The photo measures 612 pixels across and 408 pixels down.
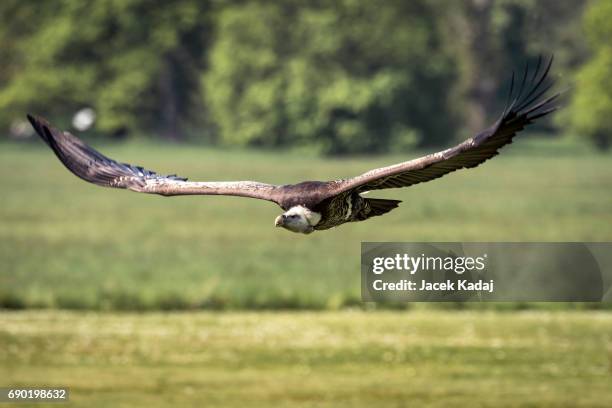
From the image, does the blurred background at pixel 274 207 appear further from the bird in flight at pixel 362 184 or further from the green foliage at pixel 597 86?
the bird in flight at pixel 362 184

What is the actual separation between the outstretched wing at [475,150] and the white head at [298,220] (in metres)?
0.17

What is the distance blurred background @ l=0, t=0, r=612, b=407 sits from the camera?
81.7 ft

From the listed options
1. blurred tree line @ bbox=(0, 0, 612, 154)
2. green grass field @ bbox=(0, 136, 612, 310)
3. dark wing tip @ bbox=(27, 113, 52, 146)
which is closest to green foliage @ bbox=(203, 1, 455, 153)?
blurred tree line @ bbox=(0, 0, 612, 154)

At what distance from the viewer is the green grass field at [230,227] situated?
3209 centimetres

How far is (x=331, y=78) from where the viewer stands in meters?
64.4

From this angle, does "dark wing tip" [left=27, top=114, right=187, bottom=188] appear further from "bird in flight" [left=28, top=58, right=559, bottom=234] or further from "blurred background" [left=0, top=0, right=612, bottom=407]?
"blurred background" [left=0, top=0, right=612, bottom=407]

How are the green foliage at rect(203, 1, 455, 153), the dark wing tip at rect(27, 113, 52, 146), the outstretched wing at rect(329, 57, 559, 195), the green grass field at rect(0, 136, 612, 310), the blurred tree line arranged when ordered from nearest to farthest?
the outstretched wing at rect(329, 57, 559, 195)
the dark wing tip at rect(27, 113, 52, 146)
the green grass field at rect(0, 136, 612, 310)
the green foliage at rect(203, 1, 455, 153)
the blurred tree line

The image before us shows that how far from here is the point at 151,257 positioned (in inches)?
1512

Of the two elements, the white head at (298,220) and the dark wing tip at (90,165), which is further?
the dark wing tip at (90,165)

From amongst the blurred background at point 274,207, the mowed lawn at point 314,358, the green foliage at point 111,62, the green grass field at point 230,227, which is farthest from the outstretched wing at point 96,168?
the green foliage at point 111,62

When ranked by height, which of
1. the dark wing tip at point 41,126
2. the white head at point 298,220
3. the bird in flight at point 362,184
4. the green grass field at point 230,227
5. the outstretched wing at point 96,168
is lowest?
the white head at point 298,220

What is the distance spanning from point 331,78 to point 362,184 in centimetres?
5533

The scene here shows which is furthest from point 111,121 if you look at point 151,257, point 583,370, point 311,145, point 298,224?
point 298,224

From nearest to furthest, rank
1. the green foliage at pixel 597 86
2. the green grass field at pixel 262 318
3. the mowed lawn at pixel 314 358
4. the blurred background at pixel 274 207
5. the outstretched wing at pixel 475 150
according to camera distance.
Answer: the outstretched wing at pixel 475 150 → the mowed lawn at pixel 314 358 → the green grass field at pixel 262 318 → the blurred background at pixel 274 207 → the green foliage at pixel 597 86
